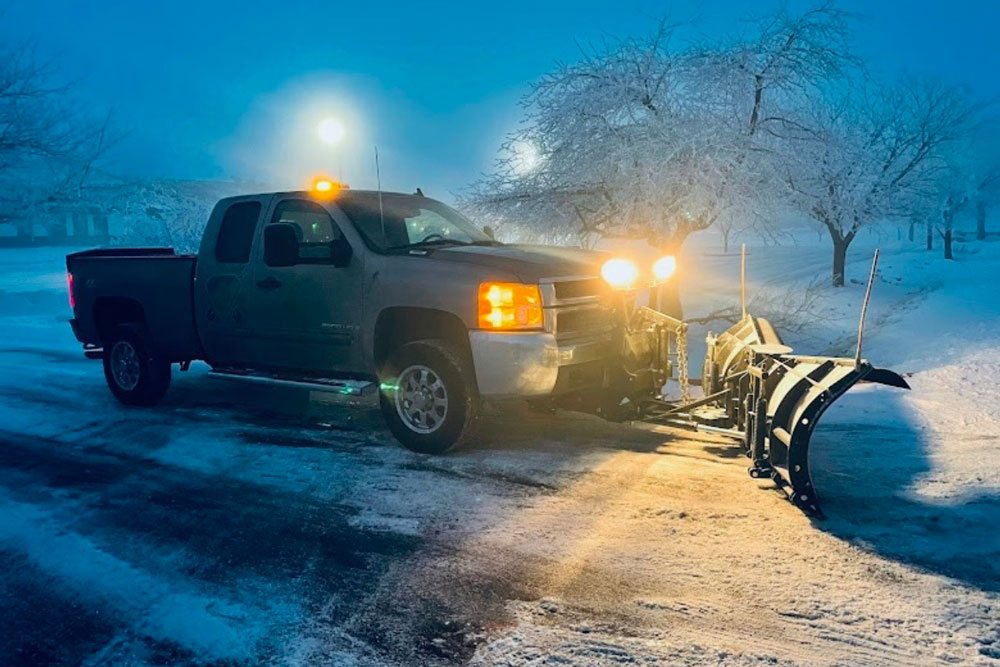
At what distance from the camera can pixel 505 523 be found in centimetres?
413

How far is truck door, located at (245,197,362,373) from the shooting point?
18.9 feet

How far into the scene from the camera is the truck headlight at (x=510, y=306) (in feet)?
16.5

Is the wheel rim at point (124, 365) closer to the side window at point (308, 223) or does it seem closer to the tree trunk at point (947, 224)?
the side window at point (308, 223)

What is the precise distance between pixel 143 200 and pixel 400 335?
4236 centimetres

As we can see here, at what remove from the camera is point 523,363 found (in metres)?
5.03

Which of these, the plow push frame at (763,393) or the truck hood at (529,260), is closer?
the plow push frame at (763,393)

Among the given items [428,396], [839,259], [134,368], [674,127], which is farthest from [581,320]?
[839,259]

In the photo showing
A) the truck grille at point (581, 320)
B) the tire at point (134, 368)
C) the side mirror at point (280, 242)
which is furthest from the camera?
the tire at point (134, 368)

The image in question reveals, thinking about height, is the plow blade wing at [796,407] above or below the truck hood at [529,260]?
Result: below

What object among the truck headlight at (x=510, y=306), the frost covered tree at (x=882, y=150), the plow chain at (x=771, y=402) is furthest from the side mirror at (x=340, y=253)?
the frost covered tree at (x=882, y=150)

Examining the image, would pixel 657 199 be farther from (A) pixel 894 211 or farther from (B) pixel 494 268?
(A) pixel 894 211

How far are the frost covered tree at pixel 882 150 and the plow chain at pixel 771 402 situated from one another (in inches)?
618

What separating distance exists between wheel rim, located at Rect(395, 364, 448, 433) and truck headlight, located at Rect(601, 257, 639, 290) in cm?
164

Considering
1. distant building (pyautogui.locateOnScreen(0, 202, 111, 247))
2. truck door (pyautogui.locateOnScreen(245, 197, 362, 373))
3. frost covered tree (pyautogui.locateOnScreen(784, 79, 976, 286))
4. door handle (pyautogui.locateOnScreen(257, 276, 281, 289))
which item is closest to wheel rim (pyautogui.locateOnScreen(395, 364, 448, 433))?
truck door (pyautogui.locateOnScreen(245, 197, 362, 373))
